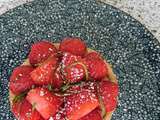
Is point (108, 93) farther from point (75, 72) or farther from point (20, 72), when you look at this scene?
point (20, 72)

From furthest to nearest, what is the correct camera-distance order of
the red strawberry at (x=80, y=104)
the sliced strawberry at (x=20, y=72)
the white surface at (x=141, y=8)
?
the white surface at (x=141, y=8) < the sliced strawberry at (x=20, y=72) < the red strawberry at (x=80, y=104)

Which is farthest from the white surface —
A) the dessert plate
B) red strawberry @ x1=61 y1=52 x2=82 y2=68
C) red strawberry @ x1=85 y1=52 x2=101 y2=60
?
red strawberry @ x1=61 y1=52 x2=82 y2=68

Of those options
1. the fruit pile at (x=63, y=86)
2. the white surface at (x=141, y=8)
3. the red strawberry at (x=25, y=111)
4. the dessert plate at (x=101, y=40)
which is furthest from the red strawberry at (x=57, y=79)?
the white surface at (x=141, y=8)

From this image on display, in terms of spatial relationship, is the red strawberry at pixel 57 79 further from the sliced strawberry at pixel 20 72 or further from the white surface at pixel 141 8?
the white surface at pixel 141 8

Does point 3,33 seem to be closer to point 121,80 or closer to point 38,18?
point 38,18

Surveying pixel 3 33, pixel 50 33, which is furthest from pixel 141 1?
pixel 3 33

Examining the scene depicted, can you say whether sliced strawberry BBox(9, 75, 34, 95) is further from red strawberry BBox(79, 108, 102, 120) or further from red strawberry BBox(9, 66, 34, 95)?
red strawberry BBox(79, 108, 102, 120)
